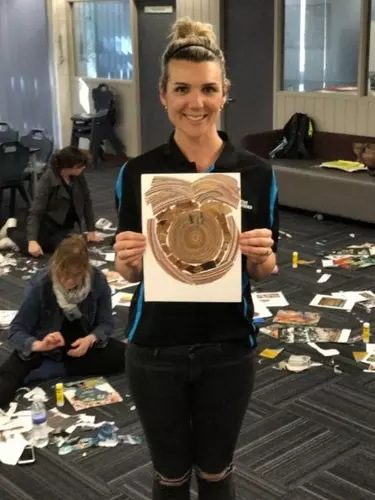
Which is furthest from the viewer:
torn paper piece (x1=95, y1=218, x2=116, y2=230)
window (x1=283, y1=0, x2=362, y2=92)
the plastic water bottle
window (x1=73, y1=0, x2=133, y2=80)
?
window (x1=73, y1=0, x2=133, y2=80)

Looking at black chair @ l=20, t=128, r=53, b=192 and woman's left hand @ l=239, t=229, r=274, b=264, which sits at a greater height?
woman's left hand @ l=239, t=229, r=274, b=264

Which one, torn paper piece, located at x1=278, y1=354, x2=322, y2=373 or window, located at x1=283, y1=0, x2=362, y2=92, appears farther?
window, located at x1=283, y1=0, x2=362, y2=92

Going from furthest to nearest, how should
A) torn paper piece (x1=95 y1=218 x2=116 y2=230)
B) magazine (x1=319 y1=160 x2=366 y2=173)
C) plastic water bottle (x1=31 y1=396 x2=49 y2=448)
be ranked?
magazine (x1=319 y1=160 x2=366 y2=173) < torn paper piece (x1=95 y1=218 x2=116 y2=230) < plastic water bottle (x1=31 y1=396 x2=49 y2=448)

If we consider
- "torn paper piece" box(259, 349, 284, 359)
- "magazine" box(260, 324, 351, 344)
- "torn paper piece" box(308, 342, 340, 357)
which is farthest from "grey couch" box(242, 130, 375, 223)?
"torn paper piece" box(259, 349, 284, 359)

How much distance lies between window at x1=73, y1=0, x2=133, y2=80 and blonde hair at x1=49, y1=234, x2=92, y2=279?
6.99m

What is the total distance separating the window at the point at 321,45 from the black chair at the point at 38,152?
2.86 m

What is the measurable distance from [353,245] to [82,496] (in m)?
3.87

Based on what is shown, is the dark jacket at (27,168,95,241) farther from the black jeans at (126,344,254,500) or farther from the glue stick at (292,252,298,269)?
the black jeans at (126,344,254,500)

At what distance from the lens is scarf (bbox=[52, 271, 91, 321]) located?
136 inches

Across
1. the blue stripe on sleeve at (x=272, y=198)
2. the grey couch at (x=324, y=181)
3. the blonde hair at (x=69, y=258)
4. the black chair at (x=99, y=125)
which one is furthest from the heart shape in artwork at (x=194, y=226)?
the black chair at (x=99, y=125)

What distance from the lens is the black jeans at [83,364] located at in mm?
3514

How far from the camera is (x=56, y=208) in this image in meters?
Answer: 5.86

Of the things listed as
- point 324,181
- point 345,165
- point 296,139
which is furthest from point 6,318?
point 296,139

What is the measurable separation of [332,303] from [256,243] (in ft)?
10.4
